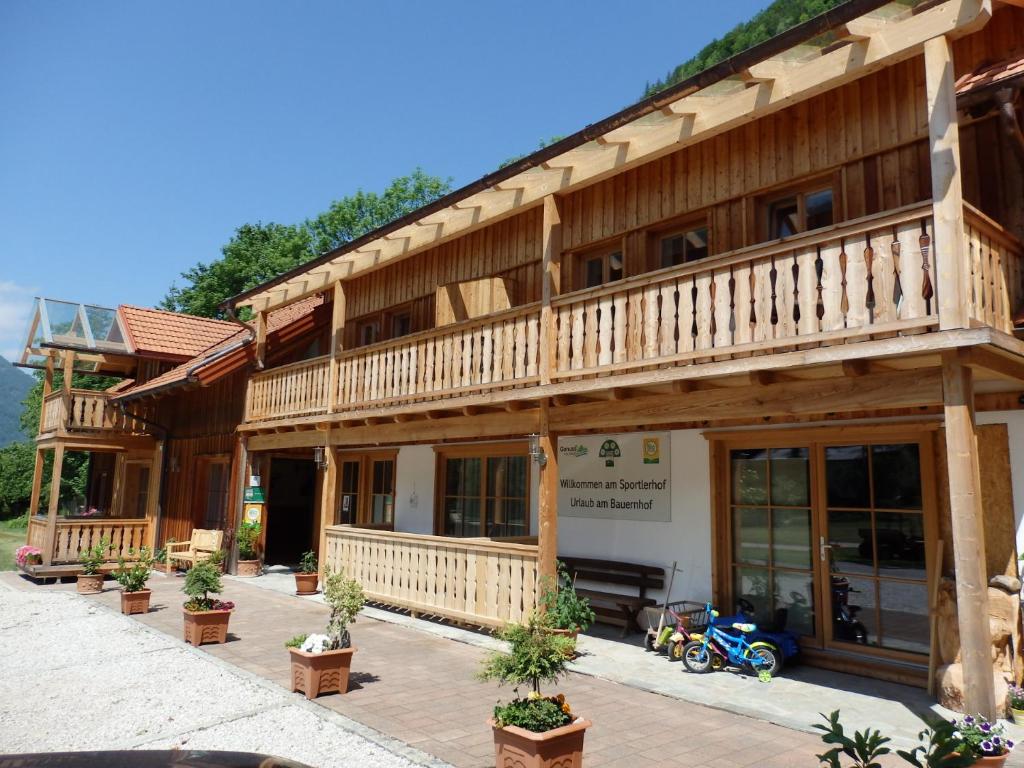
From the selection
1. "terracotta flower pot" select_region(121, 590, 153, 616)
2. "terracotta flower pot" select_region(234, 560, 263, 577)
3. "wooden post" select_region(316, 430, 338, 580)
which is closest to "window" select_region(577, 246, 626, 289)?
"wooden post" select_region(316, 430, 338, 580)

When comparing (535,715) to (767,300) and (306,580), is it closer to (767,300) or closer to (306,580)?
(767,300)

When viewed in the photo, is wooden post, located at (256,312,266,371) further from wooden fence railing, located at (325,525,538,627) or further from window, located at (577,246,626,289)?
window, located at (577,246,626,289)

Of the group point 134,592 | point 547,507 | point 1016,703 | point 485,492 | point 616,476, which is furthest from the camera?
point 485,492

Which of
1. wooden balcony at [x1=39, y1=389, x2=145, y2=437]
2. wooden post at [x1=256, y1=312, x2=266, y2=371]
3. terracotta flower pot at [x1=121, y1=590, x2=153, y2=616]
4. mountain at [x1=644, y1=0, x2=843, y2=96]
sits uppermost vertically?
mountain at [x1=644, y1=0, x2=843, y2=96]

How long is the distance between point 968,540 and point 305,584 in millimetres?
10113

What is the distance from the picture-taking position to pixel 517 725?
4336 mm

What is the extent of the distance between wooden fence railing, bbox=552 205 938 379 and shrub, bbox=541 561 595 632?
245cm

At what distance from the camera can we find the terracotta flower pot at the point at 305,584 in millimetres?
12203

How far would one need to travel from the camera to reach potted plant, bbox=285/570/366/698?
6.35 m

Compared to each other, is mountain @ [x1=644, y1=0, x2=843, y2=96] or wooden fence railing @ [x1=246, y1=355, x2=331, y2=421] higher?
mountain @ [x1=644, y1=0, x2=843, y2=96]

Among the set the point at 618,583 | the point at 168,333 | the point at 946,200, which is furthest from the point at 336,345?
the point at 946,200

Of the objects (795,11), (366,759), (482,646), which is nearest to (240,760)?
(366,759)

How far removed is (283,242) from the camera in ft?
116

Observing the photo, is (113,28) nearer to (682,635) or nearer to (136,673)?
(136,673)
